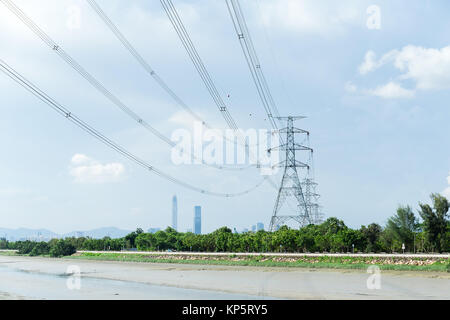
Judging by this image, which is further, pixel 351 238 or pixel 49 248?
pixel 49 248

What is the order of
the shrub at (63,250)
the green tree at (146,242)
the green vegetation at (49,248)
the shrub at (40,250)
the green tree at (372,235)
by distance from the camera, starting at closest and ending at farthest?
the green tree at (372,235)
the green tree at (146,242)
the shrub at (63,250)
the green vegetation at (49,248)
the shrub at (40,250)

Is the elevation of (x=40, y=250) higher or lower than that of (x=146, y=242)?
lower

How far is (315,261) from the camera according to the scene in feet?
227

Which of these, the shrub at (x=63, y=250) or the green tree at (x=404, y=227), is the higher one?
the green tree at (x=404, y=227)

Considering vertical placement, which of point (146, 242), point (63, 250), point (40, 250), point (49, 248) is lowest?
point (40, 250)

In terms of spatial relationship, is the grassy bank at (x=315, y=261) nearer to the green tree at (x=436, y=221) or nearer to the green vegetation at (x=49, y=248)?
the green tree at (x=436, y=221)

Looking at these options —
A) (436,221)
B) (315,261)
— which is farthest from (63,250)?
(436,221)

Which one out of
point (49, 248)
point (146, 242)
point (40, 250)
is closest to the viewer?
point (146, 242)

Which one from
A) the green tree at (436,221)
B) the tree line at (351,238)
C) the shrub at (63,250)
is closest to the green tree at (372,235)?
the tree line at (351,238)

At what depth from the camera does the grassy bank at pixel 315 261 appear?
2225 inches

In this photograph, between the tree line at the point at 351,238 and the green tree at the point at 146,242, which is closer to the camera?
the tree line at the point at 351,238

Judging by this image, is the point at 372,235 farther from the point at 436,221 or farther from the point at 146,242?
the point at 146,242

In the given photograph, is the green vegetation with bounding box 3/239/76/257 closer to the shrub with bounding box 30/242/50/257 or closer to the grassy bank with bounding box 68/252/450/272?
the shrub with bounding box 30/242/50/257
